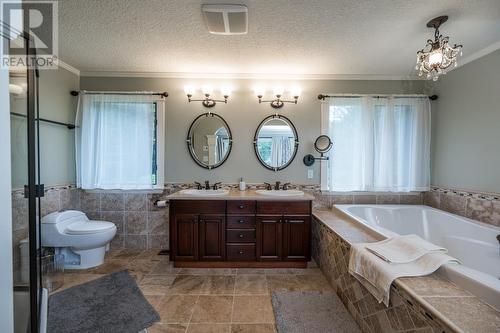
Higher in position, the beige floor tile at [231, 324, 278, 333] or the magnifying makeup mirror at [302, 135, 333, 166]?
the magnifying makeup mirror at [302, 135, 333, 166]

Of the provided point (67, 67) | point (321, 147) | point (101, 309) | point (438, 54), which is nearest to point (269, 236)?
point (321, 147)

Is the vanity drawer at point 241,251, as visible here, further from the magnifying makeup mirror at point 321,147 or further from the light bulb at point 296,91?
the light bulb at point 296,91

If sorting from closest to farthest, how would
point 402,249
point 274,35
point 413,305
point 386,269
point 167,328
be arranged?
point 413,305
point 386,269
point 402,249
point 167,328
point 274,35

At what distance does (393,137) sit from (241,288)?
104 inches

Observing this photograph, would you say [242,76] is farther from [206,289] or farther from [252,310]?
[252,310]

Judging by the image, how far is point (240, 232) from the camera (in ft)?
8.41

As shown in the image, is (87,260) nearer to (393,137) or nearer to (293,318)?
(293,318)

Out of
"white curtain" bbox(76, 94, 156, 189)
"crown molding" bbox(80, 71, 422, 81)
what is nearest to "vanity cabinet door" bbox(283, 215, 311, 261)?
"crown molding" bbox(80, 71, 422, 81)

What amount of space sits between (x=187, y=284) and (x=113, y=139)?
2052mm

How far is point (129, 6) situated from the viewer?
172 cm

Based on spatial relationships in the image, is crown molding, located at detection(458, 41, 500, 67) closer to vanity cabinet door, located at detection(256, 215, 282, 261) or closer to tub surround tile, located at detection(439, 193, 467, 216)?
tub surround tile, located at detection(439, 193, 467, 216)

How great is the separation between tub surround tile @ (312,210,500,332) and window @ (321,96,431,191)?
1123 millimetres

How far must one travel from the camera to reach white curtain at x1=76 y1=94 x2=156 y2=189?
2.95 m

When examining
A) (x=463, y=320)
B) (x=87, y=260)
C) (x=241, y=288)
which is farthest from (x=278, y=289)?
(x=87, y=260)
